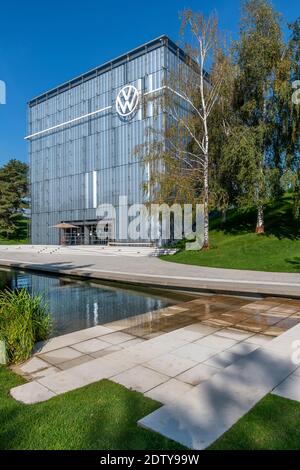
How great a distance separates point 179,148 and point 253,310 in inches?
622

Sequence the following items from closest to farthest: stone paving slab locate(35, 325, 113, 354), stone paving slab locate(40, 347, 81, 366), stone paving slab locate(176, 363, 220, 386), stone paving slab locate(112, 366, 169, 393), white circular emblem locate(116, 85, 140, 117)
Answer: stone paving slab locate(112, 366, 169, 393), stone paving slab locate(176, 363, 220, 386), stone paving slab locate(40, 347, 81, 366), stone paving slab locate(35, 325, 113, 354), white circular emblem locate(116, 85, 140, 117)

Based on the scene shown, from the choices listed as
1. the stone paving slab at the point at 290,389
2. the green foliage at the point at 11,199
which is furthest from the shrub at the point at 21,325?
the green foliage at the point at 11,199

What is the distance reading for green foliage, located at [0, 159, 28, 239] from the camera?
52594 mm

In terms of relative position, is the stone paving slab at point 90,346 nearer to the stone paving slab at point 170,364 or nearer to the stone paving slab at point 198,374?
the stone paving slab at point 170,364

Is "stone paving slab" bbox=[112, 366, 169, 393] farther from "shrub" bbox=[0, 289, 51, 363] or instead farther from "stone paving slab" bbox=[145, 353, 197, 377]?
"shrub" bbox=[0, 289, 51, 363]

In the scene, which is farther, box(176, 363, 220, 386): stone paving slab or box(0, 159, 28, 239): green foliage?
box(0, 159, 28, 239): green foliage

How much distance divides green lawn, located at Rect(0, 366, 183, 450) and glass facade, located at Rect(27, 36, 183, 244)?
27895 millimetres

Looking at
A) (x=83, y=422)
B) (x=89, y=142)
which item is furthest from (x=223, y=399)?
(x=89, y=142)

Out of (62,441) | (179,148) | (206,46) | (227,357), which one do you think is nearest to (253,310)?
(227,357)

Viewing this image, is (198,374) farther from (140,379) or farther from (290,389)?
(290,389)

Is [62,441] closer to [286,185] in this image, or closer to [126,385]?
[126,385]

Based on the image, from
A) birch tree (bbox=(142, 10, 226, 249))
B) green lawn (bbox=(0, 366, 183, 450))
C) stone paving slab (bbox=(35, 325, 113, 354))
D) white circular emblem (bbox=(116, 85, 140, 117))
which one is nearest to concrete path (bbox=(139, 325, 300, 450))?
green lawn (bbox=(0, 366, 183, 450))

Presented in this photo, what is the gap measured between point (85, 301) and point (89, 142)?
106 feet

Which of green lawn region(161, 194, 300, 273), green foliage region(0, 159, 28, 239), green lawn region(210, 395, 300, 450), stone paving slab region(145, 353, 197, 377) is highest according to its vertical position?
green foliage region(0, 159, 28, 239)
